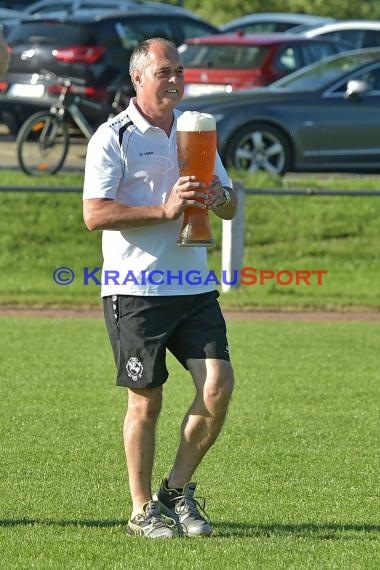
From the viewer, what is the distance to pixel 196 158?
5.46m

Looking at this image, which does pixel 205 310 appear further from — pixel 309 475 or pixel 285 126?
pixel 285 126

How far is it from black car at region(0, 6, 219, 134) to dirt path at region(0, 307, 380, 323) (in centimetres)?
810

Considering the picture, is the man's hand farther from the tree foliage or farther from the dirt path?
the tree foliage

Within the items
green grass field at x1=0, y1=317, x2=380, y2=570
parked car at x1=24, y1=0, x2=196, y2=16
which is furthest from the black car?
green grass field at x1=0, y1=317, x2=380, y2=570

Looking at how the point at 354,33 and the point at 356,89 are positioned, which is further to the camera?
the point at 354,33

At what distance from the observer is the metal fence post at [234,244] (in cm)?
1446

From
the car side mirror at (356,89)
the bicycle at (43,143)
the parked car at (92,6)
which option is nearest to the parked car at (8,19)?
the parked car at (92,6)

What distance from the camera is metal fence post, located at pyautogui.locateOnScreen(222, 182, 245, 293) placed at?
14461mm

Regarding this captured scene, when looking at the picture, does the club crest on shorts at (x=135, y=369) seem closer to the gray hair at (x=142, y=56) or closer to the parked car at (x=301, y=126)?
the gray hair at (x=142, y=56)

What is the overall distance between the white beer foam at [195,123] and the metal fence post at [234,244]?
8904mm

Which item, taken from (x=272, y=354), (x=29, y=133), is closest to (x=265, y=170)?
(x=29, y=133)

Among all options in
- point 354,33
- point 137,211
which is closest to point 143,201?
point 137,211

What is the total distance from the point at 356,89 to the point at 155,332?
1306cm

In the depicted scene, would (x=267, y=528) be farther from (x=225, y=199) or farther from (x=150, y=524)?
(x=225, y=199)
